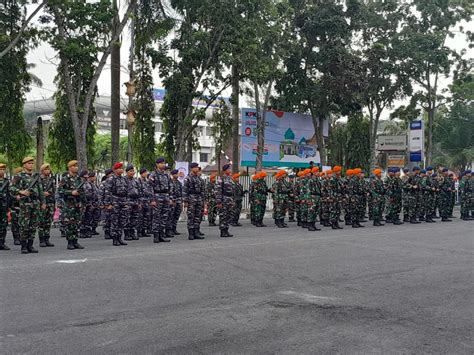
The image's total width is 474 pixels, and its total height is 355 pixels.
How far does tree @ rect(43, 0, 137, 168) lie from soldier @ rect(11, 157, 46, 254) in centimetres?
786

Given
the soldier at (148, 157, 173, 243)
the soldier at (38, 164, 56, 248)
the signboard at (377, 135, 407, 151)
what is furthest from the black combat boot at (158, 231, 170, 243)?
the signboard at (377, 135, 407, 151)

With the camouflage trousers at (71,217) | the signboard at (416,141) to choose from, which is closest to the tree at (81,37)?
the camouflage trousers at (71,217)

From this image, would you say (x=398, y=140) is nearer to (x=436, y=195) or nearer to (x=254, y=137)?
(x=254, y=137)

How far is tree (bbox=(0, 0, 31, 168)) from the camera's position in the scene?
19.9 metres

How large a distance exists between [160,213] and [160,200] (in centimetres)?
32

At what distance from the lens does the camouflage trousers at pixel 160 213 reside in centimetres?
1258

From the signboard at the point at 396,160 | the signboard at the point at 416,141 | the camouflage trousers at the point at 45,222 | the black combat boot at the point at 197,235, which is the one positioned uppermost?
the signboard at the point at 416,141

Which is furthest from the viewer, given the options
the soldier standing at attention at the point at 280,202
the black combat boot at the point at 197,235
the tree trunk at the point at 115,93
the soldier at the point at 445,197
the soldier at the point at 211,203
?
the soldier at the point at 445,197

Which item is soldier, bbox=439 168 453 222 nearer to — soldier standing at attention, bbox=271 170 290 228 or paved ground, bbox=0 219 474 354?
soldier standing at attention, bbox=271 170 290 228

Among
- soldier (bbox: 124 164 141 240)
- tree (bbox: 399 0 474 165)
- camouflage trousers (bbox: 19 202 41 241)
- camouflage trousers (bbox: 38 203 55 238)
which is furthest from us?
tree (bbox: 399 0 474 165)

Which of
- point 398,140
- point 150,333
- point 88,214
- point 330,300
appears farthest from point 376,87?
point 150,333

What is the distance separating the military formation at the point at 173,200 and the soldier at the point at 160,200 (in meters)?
0.02

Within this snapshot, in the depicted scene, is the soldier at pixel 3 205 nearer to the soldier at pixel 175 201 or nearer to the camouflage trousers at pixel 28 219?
the camouflage trousers at pixel 28 219

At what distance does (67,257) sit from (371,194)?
10.7m
